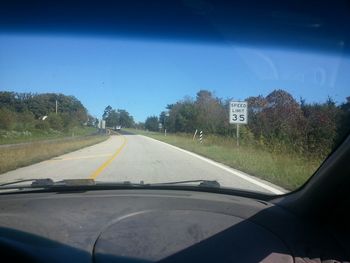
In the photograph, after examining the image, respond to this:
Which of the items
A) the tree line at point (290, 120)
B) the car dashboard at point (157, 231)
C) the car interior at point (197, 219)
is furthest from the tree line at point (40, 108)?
the car dashboard at point (157, 231)

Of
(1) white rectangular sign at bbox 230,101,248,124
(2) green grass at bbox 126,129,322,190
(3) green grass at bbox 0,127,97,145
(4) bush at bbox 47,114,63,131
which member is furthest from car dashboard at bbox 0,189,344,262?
(1) white rectangular sign at bbox 230,101,248,124

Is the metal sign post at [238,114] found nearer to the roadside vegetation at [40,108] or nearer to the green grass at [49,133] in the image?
the green grass at [49,133]

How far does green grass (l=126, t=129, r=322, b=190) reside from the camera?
38.8 ft

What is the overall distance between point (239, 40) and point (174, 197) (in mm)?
3343

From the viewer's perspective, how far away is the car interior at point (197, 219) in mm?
3354

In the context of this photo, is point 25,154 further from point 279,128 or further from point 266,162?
point 279,128

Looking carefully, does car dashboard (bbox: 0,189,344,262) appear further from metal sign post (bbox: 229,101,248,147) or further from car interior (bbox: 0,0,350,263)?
metal sign post (bbox: 229,101,248,147)

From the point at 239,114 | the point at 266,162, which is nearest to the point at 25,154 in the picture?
the point at 239,114

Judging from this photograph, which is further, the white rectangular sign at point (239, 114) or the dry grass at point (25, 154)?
the dry grass at point (25, 154)

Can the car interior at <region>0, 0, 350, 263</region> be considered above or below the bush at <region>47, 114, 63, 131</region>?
below

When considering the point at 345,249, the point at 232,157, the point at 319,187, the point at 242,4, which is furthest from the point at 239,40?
the point at 232,157

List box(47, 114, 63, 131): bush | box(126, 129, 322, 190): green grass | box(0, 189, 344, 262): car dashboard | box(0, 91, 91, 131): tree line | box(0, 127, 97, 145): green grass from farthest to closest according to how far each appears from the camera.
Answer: box(0, 127, 97, 145): green grass < box(126, 129, 322, 190): green grass < box(47, 114, 63, 131): bush < box(0, 91, 91, 131): tree line < box(0, 189, 344, 262): car dashboard

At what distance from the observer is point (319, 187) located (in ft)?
12.5

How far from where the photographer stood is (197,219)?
Answer: 4.00m
